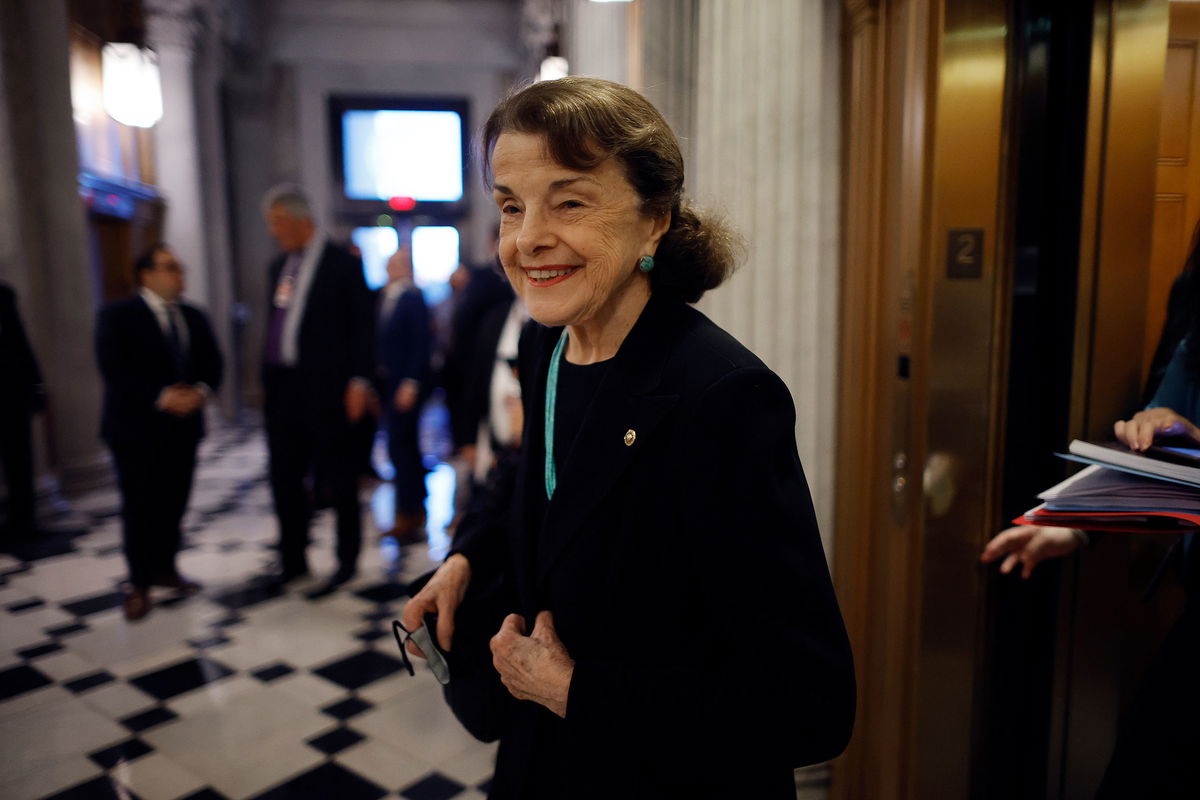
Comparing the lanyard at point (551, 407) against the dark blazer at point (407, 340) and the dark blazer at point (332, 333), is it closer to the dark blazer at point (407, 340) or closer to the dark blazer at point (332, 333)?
the dark blazer at point (332, 333)

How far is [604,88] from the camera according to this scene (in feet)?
3.53

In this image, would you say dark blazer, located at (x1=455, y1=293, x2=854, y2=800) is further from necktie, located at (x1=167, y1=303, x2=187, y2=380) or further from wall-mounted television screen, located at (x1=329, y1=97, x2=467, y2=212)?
wall-mounted television screen, located at (x1=329, y1=97, x2=467, y2=212)

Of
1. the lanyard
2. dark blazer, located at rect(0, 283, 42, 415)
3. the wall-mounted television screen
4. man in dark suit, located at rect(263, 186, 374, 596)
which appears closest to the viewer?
the lanyard

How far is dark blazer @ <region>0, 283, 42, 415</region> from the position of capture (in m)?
4.92

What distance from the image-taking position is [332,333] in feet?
13.5

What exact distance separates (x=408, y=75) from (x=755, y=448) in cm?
1340

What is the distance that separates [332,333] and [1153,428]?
12.2ft

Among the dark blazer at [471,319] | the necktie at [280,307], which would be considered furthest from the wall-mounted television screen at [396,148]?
the necktie at [280,307]

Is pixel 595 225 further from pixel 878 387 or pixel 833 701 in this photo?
pixel 878 387

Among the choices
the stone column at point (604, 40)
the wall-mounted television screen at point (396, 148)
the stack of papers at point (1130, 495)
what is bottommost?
the stack of papers at point (1130, 495)

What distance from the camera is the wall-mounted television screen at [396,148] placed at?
41.4ft

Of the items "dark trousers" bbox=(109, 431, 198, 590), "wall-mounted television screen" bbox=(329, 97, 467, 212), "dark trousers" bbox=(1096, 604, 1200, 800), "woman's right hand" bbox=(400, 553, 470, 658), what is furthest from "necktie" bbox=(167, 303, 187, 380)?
"wall-mounted television screen" bbox=(329, 97, 467, 212)

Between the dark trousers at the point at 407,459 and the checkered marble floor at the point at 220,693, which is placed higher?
the dark trousers at the point at 407,459

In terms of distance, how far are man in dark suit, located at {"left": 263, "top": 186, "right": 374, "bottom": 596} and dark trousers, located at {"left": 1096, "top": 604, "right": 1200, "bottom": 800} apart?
3.61 meters
